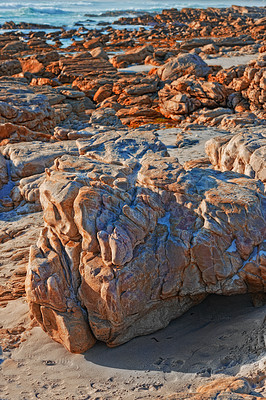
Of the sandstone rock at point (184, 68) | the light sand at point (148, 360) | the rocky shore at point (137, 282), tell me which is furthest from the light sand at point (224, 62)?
the light sand at point (148, 360)

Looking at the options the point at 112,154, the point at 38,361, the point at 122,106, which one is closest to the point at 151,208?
the point at 112,154

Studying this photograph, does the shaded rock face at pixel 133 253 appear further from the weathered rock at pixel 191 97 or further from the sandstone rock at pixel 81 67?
the sandstone rock at pixel 81 67

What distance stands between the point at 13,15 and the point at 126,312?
294 ft

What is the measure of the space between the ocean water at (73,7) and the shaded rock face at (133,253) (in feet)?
230

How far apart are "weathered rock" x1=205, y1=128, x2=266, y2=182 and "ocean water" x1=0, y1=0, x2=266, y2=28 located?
65.8 meters

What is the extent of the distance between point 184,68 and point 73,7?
8267 cm

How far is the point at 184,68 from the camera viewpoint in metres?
25.6

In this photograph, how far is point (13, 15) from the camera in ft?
275

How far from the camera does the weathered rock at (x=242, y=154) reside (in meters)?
10.1

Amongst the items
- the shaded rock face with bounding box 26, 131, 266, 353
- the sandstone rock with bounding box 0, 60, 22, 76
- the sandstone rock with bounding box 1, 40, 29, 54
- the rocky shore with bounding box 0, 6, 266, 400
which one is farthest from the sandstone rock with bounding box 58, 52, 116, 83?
the shaded rock face with bounding box 26, 131, 266, 353

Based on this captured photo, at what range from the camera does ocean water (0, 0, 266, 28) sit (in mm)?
80250

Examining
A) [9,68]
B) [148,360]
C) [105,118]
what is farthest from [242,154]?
[9,68]

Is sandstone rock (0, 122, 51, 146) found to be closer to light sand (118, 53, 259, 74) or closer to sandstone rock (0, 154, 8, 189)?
sandstone rock (0, 154, 8, 189)

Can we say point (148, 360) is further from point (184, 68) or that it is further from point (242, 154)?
point (184, 68)
